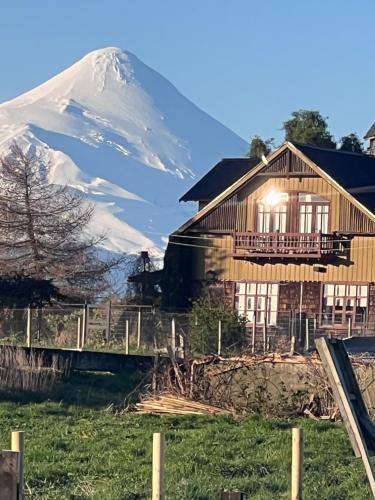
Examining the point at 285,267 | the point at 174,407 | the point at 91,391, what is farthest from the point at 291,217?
the point at 174,407

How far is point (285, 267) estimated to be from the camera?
2052 inches

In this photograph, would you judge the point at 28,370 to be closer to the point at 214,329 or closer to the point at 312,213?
the point at 214,329

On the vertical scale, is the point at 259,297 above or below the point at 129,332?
above

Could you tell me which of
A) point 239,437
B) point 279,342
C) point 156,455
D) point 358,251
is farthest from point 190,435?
point 358,251

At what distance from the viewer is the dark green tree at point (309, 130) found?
69.4m

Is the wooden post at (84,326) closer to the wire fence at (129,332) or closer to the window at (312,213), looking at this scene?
the wire fence at (129,332)

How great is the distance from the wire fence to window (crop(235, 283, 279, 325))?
22.2ft

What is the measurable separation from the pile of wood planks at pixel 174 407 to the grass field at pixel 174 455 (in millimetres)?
620

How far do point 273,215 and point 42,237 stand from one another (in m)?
9.64

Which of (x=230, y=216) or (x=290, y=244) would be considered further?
(x=230, y=216)

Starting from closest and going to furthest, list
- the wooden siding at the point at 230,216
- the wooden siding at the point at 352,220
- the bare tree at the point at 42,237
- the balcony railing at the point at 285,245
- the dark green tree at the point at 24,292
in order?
the dark green tree at the point at 24,292, the wooden siding at the point at 352,220, the balcony railing at the point at 285,245, the wooden siding at the point at 230,216, the bare tree at the point at 42,237

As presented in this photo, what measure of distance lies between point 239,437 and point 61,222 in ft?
122

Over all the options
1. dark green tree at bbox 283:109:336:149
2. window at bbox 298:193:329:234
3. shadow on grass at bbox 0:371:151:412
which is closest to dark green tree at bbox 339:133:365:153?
dark green tree at bbox 283:109:336:149

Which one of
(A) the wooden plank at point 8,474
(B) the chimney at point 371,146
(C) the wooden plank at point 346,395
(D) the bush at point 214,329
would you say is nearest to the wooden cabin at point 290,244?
(D) the bush at point 214,329
